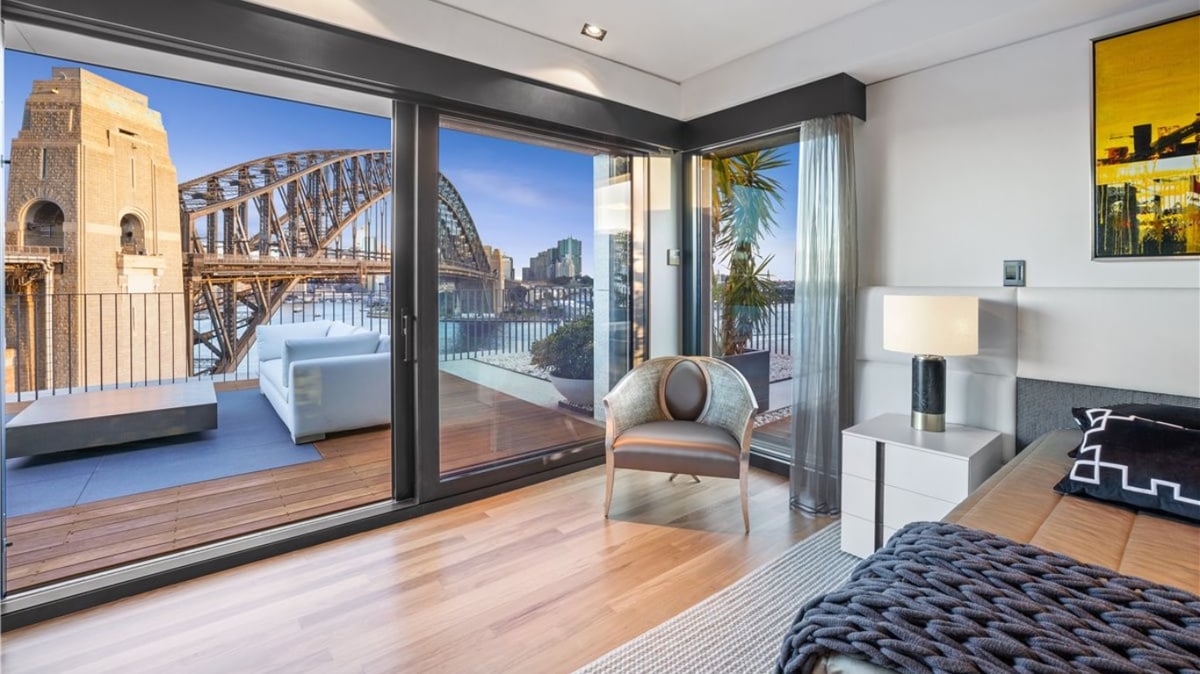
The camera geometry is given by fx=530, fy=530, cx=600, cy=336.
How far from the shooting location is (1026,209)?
2.61 metres

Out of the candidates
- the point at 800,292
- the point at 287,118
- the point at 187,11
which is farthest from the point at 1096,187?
the point at 287,118

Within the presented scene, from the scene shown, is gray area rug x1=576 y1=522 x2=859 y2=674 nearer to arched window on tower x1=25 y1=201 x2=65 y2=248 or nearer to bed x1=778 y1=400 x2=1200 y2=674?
bed x1=778 y1=400 x2=1200 y2=674

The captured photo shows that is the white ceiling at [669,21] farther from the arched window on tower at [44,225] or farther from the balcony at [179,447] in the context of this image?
the arched window on tower at [44,225]

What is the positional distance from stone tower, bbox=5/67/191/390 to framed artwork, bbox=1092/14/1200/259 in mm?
4904

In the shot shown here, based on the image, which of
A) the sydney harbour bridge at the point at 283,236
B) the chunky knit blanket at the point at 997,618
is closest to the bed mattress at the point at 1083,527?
the chunky knit blanket at the point at 997,618

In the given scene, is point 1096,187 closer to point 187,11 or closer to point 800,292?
point 800,292

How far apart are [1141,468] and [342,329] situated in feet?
15.7

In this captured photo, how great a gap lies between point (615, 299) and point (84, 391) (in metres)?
3.45

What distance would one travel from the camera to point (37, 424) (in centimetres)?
304

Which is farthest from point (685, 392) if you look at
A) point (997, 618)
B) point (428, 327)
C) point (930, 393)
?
point (997, 618)

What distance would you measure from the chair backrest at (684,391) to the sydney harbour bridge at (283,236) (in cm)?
130

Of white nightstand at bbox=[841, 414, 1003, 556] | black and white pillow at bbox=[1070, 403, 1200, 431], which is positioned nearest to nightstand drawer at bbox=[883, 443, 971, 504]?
white nightstand at bbox=[841, 414, 1003, 556]

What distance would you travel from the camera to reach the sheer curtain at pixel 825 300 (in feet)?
10.1

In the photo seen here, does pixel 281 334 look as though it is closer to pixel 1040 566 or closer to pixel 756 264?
pixel 756 264
